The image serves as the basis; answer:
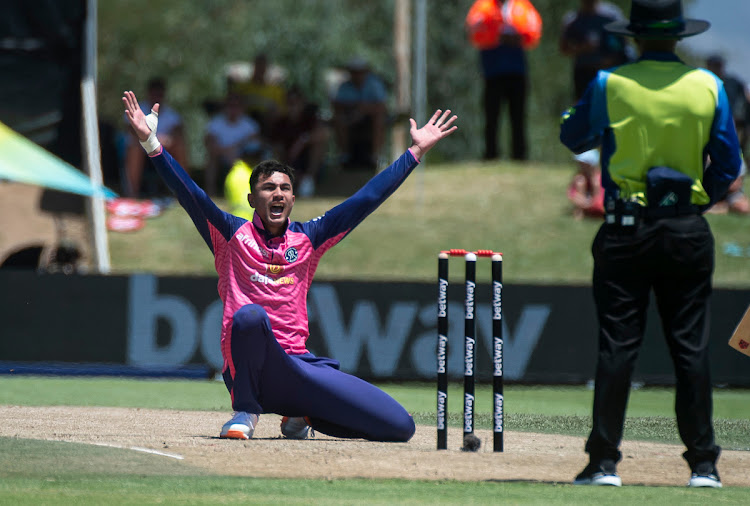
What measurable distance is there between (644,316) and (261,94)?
1513cm

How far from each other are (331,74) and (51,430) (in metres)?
18.7

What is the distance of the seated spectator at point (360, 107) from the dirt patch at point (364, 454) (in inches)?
492

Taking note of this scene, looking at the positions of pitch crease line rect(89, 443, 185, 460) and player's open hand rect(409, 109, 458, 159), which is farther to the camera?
player's open hand rect(409, 109, 458, 159)

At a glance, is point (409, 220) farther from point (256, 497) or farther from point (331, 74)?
point (256, 497)

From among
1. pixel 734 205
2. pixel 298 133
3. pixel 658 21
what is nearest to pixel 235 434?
pixel 658 21

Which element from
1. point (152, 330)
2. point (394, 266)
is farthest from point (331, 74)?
point (152, 330)

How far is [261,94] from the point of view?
67.4ft

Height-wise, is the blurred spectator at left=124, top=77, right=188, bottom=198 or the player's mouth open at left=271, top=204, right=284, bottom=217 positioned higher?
the player's mouth open at left=271, top=204, right=284, bottom=217

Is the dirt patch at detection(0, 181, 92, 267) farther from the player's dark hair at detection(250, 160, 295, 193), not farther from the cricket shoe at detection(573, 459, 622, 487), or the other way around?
the cricket shoe at detection(573, 459, 622, 487)

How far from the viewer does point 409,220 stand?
19.9 meters

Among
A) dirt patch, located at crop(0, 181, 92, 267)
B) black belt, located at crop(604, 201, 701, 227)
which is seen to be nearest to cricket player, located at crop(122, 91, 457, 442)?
black belt, located at crop(604, 201, 701, 227)

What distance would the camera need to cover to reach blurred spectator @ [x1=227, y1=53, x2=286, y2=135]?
66.1ft

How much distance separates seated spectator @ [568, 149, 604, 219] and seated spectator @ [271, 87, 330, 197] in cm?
400

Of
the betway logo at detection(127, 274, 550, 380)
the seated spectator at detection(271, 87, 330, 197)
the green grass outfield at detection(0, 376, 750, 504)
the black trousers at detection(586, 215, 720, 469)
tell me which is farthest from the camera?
the seated spectator at detection(271, 87, 330, 197)
